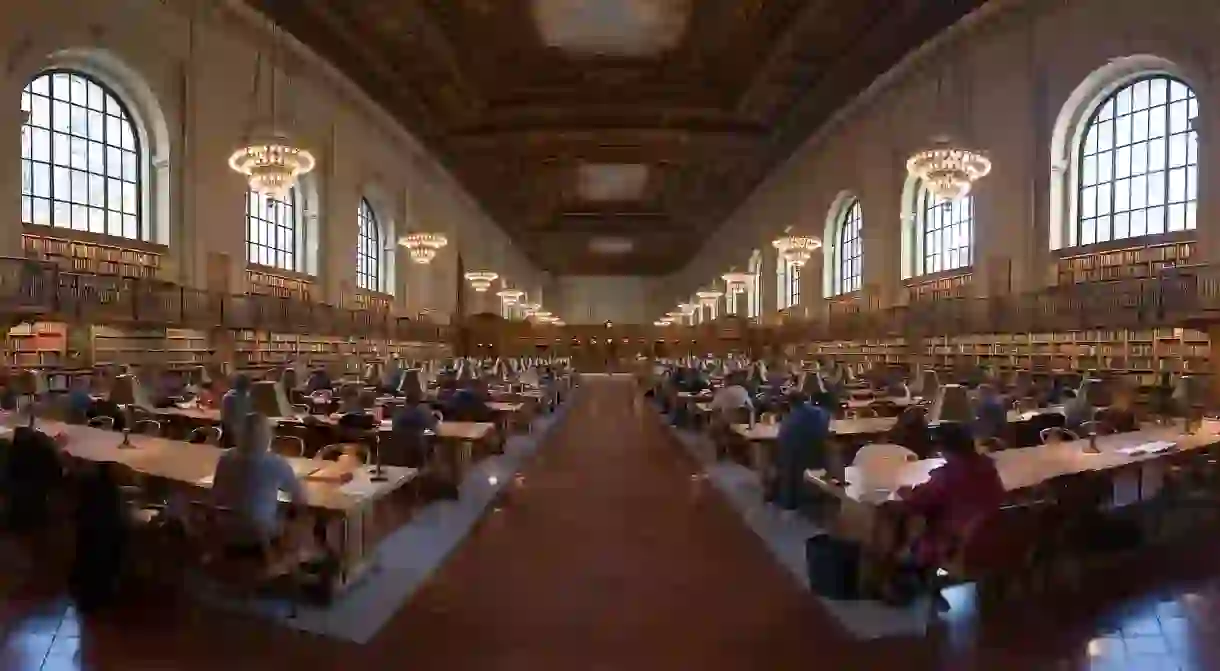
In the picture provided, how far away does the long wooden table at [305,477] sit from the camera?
4801mm

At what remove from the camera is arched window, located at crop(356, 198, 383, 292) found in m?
27.4

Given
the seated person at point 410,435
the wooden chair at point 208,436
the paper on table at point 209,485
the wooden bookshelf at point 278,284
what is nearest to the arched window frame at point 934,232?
the seated person at point 410,435

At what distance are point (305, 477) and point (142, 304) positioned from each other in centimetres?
1138

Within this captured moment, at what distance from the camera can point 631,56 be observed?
63.9 ft

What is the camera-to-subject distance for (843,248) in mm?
29688

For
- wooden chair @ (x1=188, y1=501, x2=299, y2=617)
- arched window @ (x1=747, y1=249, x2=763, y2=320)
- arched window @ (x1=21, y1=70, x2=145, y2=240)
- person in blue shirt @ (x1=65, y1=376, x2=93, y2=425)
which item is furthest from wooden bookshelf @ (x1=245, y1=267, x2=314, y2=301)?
arched window @ (x1=747, y1=249, x2=763, y2=320)

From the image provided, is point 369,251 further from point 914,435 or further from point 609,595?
point 609,595

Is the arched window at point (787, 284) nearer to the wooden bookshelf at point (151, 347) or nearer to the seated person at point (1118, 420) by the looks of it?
the wooden bookshelf at point (151, 347)

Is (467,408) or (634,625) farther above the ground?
(467,408)

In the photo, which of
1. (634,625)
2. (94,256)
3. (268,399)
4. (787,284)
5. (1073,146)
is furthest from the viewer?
(787,284)

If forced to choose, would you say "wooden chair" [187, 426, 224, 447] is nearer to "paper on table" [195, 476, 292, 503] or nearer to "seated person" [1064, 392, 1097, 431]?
"paper on table" [195, 476, 292, 503]

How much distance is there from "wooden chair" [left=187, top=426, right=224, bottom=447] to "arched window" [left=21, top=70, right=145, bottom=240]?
913 cm

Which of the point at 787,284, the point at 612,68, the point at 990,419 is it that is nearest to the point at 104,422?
the point at 990,419

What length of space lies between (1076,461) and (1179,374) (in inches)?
385
